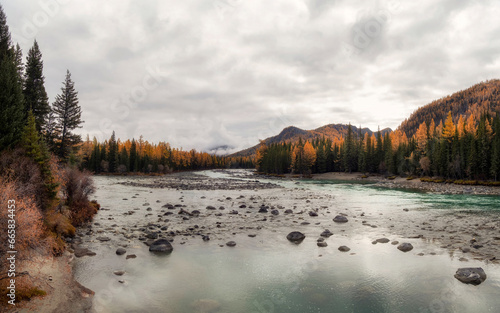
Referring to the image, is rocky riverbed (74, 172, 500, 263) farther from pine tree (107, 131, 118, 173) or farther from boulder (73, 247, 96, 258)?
pine tree (107, 131, 118, 173)

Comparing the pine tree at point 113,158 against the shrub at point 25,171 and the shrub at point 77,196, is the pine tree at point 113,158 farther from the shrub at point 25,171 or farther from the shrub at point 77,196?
the shrub at point 25,171

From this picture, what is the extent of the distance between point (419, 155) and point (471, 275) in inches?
3567

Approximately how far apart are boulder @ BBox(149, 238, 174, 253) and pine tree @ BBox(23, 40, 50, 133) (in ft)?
94.1

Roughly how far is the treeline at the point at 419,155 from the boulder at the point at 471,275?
222 ft

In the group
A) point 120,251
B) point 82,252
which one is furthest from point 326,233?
point 82,252

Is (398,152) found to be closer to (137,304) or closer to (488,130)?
(488,130)

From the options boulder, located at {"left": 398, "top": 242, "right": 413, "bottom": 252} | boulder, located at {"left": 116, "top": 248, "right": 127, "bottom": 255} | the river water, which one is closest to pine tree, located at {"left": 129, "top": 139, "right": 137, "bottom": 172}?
the river water

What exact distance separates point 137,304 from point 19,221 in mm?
5382

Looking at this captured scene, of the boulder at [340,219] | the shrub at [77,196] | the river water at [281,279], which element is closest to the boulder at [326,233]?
the river water at [281,279]

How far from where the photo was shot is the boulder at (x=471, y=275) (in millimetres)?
12578

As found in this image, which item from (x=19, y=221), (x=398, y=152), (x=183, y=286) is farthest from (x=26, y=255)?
(x=398, y=152)

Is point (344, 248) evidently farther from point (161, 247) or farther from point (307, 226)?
point (161, 247)

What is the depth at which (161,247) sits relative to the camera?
17.5 m

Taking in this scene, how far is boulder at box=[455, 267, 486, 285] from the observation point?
1258cm
